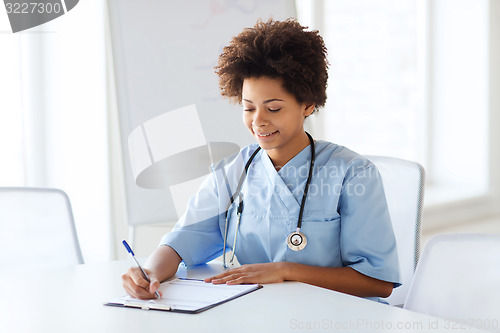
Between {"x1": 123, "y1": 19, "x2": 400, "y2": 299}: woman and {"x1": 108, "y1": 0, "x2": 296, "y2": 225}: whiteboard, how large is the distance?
774 mm

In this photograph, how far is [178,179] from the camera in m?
2.37

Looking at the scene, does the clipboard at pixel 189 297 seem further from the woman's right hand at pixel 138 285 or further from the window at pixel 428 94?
the window at pixel 428 94

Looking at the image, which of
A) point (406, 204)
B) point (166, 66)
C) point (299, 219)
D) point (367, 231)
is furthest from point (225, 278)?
point (166, 66)

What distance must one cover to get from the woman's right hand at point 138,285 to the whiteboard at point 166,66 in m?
1.04

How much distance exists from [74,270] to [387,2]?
3294 mm

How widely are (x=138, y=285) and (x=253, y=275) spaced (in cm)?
25

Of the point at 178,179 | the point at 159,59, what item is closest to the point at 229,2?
the point at 159,59

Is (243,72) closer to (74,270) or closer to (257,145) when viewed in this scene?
(257,145)

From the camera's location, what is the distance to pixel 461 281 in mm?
1268

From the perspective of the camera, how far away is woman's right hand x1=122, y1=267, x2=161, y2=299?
4.14 ft

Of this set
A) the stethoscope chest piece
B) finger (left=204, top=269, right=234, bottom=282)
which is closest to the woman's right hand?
finger (left=204, top=269, right=234, bottom=282)

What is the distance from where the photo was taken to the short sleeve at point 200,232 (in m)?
1.56

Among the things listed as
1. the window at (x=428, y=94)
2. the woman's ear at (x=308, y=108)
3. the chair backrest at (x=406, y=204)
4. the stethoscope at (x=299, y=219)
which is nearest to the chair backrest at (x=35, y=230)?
the stethoscope at (x=299, y=219)

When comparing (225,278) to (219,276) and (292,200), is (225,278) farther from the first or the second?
(292,200)
